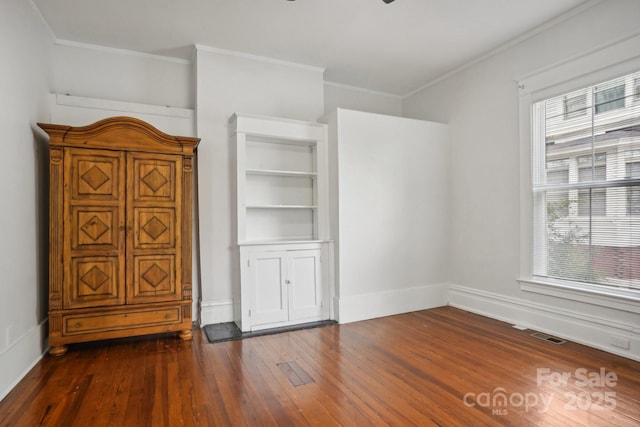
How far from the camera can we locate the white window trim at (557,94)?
9.43ft

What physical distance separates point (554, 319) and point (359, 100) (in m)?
3.68

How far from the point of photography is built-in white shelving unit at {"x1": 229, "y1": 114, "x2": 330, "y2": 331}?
3645mm

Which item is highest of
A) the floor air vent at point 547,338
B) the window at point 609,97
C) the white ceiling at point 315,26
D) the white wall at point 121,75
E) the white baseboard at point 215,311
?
the white ceiling at point 315,26

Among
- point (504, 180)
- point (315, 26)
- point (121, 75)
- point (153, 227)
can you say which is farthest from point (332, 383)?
point (121, 75)

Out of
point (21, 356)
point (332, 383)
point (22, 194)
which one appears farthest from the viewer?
point (22, 194)

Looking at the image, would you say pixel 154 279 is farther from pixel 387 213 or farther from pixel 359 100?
pixel 359 100

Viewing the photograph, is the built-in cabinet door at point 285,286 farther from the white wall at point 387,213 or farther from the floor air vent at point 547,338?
the floor air vent at point 547,338

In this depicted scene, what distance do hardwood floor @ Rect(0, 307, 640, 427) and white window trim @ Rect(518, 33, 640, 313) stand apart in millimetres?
462

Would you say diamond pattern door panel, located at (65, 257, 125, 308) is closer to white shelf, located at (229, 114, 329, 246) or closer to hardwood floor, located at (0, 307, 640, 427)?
hardwood floor, located at (0, 307, 640, 427)

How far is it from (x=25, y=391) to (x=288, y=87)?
12.3ft

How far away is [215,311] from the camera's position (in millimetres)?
3865

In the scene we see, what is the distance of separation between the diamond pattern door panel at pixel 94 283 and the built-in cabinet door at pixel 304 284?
161cm

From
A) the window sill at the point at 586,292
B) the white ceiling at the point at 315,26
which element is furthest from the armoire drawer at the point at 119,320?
the window sill at the point at 586,292

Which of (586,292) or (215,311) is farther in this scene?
(215,311)
